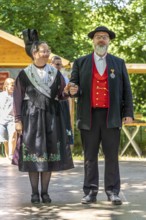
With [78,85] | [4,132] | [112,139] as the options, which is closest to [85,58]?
[78,85]

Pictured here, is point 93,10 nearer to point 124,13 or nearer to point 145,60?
point 124,13

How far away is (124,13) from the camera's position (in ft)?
91.8

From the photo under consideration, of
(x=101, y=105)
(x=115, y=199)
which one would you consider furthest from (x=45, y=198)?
(x=101, y=105)

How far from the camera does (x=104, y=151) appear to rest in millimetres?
7617

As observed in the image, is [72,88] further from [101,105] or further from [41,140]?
[41,140]

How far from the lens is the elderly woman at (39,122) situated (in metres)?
7.53

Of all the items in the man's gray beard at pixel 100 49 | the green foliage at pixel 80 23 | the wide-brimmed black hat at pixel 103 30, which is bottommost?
the man's gray beard at pixel 100 49

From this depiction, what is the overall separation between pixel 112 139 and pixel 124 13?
20.9m

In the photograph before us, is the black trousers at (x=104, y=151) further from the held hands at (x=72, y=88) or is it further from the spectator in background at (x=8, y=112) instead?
the spectator in background at (x=8, y=112)

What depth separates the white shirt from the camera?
24.6ft

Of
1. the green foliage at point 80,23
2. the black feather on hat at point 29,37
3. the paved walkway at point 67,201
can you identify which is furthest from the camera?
the green foliage at point 80,23

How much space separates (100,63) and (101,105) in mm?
465

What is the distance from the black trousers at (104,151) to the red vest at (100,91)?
21 cm

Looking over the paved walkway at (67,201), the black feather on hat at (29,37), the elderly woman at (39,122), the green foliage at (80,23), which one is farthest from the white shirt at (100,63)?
the green foliage at (80,23)
